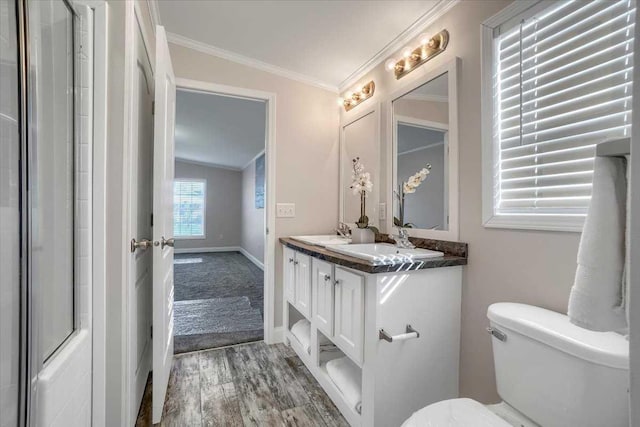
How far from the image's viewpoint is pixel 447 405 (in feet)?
3.17

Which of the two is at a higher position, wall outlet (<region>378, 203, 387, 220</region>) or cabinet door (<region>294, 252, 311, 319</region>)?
wall outlet (<region>378, 203, 387, 220</region>)

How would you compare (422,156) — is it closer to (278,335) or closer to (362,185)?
(362,185)

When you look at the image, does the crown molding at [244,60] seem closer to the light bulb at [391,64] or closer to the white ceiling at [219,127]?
the white ceiling at [219,127]

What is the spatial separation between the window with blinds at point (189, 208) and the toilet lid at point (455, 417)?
7.54m

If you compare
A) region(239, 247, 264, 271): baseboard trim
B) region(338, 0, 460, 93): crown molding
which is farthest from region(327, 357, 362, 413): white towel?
region(239, 247, 264, 271): baseboard trim

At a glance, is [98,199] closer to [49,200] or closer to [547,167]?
[49,200]


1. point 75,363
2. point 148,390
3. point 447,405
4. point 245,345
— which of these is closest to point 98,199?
point 75,363

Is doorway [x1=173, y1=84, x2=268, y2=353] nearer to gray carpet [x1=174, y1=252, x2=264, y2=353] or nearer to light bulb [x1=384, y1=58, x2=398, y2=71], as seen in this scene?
gray carpet [x1=174, y1=252, x2=264, y2=353]

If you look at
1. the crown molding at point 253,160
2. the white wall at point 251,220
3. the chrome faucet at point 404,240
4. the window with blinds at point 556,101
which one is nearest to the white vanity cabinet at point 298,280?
the chrome faucet at point 404,240

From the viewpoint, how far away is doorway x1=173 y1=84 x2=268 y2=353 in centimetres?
269

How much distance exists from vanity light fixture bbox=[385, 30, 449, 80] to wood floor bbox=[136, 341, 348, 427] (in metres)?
2.06

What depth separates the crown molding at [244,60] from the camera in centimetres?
216

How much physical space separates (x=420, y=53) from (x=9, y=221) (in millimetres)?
1972

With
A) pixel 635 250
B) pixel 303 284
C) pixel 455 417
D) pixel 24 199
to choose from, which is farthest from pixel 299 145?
pixel 635 250
